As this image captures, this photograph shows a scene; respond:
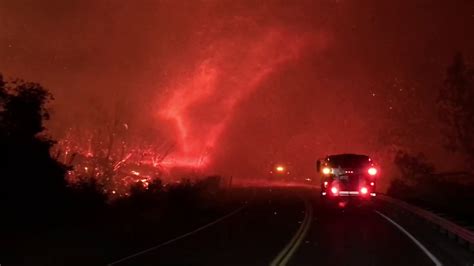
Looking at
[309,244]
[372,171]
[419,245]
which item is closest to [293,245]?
[309,244]

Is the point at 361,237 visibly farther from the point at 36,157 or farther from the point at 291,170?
the point at 291,170

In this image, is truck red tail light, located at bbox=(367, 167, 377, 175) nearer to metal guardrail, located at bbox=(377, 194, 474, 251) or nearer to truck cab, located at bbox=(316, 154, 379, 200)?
truck cab, located at bbox=(316, 154, 379, 200)

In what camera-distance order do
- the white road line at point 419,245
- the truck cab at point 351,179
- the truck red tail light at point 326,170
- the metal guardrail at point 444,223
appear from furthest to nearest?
the truck red tail light at point 326,170 < the truck cab at point 351,179 < the metal guardrail at point 444,223 < the white road line at point 419,245

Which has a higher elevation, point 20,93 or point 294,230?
point 20,93

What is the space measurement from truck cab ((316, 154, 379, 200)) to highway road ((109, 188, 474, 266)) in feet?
4.76

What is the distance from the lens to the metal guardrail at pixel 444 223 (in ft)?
51.8

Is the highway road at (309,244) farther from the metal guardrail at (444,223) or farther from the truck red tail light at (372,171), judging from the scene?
the truck red tail light at (372,171)

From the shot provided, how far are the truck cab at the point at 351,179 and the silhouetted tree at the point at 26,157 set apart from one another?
12356 millimetres

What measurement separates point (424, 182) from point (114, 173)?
82.8 feet

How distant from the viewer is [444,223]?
62.0 feet

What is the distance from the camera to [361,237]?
18438mm

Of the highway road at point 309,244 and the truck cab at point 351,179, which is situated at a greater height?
the truck cab at point 351,179

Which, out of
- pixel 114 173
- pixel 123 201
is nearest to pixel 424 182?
pixel 114 173

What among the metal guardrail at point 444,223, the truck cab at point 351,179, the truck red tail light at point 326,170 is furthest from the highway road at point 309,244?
the truck red tail light at point 326,170
